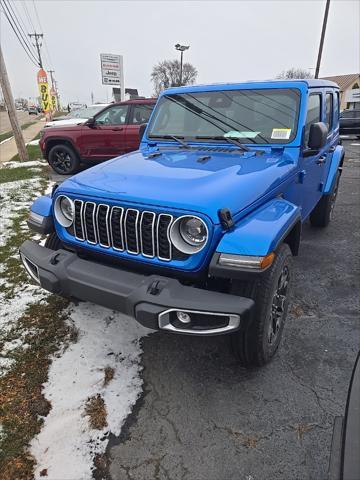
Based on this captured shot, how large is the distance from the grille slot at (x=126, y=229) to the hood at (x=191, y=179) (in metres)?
0.08

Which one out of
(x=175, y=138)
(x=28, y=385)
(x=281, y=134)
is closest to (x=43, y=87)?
(x=175, y=138)

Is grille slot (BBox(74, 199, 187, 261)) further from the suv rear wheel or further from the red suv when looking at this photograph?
the suv rear wheel

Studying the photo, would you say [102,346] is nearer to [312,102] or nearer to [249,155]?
[249,155]

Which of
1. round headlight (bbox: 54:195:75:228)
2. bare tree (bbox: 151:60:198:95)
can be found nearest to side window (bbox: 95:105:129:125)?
round headlight (bbox: 54:195:75:228)

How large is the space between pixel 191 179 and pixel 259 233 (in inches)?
25.9

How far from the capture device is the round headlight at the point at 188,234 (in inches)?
84.3

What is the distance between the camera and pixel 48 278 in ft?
8.05

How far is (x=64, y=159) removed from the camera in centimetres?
905

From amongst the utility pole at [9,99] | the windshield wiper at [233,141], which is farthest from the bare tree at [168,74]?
the windshield wiper at [233,141]

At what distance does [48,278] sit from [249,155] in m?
1.88

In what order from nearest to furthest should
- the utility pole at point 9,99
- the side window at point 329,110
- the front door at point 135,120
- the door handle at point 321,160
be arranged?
the door handle at point 321,160 < the side window at point 329,110 < the front door at point 135,120 < the utility pole at point 9,99

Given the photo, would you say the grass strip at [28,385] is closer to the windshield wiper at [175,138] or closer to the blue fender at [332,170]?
the windshield wiper at [175,138]

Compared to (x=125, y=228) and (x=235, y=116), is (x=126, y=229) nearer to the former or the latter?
(x=125, y=228)

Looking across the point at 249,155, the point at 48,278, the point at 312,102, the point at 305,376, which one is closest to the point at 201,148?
the point at 249,155
